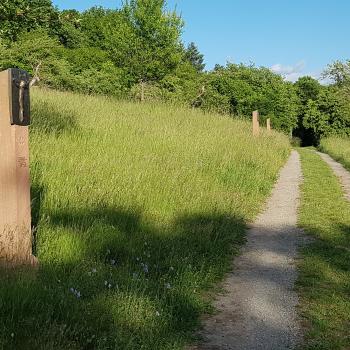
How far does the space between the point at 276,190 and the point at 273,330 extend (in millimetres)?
8123

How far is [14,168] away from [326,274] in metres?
3.59

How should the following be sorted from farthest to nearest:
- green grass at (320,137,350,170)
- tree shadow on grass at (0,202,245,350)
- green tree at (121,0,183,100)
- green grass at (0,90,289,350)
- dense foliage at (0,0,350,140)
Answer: green tree at (121,0,183,100), green grass at (320,137,350,170), dense foliage at (0,0,350,140), green grass at (0,90,289,350), tree shadow on grass at (0,202,245,350)

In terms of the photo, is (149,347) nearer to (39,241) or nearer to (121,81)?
(39,241)

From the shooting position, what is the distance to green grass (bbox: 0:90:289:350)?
10.8 feet

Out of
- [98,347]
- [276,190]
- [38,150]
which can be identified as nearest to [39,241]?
[98,347]

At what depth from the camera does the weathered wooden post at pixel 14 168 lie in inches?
149

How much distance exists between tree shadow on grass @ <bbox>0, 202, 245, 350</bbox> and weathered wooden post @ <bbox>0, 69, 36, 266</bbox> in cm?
32

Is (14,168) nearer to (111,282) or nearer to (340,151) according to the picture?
(111,282)

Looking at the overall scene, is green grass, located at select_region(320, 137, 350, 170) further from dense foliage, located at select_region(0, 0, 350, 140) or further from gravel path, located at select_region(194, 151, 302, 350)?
gravel path, located at select_region(194, 151, 302, 350)

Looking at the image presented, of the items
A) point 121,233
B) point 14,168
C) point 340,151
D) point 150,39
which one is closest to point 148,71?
point 150,39

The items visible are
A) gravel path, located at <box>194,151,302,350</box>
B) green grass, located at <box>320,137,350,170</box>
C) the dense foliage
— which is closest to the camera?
gravel path, located at <box>194,151,302,350</box>

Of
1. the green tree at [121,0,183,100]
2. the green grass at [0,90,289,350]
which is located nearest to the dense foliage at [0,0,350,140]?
the green tree at [121,0,183,100]

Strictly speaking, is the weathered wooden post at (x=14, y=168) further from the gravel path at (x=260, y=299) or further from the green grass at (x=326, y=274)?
the green grass at (x=326, y=274)

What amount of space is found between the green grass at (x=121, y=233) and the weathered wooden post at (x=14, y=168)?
324mm
